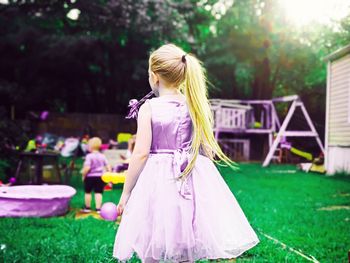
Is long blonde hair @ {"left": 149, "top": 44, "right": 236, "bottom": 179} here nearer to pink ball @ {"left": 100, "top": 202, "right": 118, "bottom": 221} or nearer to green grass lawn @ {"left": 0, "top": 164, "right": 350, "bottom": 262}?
green grass lawn @ {"left": 0, "top": 164, "right": 350, "bottom": 262}

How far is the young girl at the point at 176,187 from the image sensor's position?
2.08 metres

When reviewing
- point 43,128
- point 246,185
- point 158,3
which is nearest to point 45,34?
point 43,128

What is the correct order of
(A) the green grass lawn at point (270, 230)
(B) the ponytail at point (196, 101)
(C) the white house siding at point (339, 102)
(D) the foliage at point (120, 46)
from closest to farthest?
(B) the ponytail at point (196, 101), (A) the green grass lawn at point (270, 230), (C) the white house siding at point (339, 102), (D) the foliage at point (120, 46)

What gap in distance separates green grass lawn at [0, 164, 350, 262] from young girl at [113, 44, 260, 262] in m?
1.00

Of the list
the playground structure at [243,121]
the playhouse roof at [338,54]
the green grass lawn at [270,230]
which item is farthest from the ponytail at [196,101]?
the playground structure at [243,121]

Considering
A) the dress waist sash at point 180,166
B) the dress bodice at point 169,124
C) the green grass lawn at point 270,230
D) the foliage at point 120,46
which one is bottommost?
the green grass lawn at point 270,230

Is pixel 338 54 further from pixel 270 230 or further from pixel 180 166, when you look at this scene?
pixel 180 166

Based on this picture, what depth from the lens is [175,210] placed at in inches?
83.1

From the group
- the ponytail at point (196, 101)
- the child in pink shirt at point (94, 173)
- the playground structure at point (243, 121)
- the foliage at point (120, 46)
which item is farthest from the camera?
the foliage at point (120, 46)

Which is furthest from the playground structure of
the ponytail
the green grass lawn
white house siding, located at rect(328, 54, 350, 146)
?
the ponytail

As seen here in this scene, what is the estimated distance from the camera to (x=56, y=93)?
13945 mm

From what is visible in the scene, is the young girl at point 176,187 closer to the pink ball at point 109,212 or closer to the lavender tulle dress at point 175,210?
the lavender tulle dress at point 175,210

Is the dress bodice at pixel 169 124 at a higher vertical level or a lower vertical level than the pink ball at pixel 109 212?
higher

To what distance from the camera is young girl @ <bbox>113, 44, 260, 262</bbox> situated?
82.0 inches
